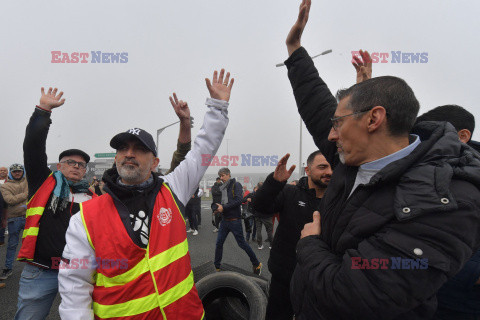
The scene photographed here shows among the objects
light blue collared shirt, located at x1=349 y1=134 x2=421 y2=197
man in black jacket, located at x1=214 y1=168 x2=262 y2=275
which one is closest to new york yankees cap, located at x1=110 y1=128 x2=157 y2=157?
light blue collared shirt, located at x1=349 y1=134 x2=421 y2=197

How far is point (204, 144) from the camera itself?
2141mm

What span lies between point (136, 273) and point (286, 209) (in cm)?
174

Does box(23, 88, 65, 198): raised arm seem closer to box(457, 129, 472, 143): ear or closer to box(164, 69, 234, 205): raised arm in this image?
box(164, 69, 234, 205): raised arm

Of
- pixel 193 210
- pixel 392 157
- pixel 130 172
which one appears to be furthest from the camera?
pixel 193 210

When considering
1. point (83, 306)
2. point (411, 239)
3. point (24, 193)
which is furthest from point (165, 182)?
point (24, 193)

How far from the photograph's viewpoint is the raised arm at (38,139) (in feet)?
7.41

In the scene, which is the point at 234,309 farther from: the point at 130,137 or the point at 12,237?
the point at 12,237

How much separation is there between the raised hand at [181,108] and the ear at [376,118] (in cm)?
151

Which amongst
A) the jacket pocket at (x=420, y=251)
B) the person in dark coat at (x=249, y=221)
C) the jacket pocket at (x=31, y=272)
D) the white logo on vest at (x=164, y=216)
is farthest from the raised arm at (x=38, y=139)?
the person in dark coat at (x=249, y=221)

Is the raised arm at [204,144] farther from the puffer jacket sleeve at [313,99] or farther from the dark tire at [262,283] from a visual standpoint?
the dark tire at [262,283]

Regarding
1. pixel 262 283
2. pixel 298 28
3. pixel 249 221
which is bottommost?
pixel 249 221

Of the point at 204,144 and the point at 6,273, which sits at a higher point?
the point at 204,144

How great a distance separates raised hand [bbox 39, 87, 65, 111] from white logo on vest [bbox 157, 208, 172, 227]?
1.59 m
